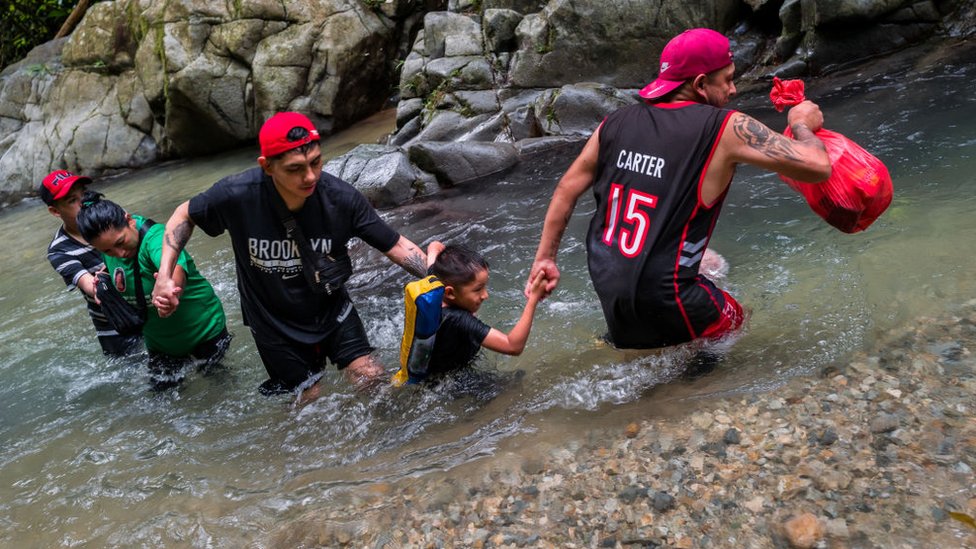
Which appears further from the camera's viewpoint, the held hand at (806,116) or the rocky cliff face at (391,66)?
the rocky cliff face at (391,66)

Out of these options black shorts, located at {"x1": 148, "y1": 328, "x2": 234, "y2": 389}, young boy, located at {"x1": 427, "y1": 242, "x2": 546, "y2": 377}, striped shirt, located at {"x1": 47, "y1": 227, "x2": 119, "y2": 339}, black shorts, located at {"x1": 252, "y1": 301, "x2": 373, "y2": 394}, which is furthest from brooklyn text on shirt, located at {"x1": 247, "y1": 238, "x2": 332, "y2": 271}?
striped shirt, located at {"x1": 47, "y1": 227, "x2": 119, "y2": 339}

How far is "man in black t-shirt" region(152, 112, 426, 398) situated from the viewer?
3426mm

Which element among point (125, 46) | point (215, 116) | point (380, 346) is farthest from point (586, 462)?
point (125, 46)

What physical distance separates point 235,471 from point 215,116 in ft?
38.2

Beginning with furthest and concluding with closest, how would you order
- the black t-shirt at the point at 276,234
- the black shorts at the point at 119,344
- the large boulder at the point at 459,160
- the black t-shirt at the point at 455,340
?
1. the large boulder at the point at 459,160
2. the black shorts at the point at 119,344
3. the black t-shirt at the point at 276,234
4. the black t-shirt at the point at 455,340

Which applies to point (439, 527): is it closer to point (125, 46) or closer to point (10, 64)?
point (125, 46)

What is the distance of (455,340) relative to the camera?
3.61 m

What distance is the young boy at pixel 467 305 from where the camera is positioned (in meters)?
3.38

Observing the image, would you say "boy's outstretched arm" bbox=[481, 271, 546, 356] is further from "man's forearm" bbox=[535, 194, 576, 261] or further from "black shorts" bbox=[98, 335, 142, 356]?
"black shorts" bbox=[98, 335, 142, 356]

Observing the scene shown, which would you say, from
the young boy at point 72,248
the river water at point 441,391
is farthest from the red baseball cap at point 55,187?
the river water at point 441,391

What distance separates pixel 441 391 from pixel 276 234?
47.2 inches

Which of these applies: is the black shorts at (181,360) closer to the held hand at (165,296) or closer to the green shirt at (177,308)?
the green shirt at (177,308)

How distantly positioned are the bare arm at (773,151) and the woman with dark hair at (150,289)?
2927 millimetres

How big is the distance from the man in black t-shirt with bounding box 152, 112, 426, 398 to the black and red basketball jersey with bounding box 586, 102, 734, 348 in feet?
3.53
